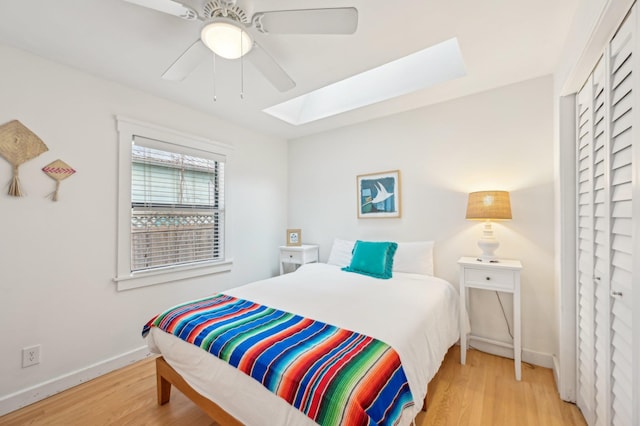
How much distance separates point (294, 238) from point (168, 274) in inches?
60.2

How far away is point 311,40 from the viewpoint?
5.60ft

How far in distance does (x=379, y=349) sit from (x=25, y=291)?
2416mm

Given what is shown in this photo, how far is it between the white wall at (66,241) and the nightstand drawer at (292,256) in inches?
52.9

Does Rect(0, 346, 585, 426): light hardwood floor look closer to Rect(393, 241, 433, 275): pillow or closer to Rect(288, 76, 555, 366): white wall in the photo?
Rect(288, 76, 555, 366): white wall

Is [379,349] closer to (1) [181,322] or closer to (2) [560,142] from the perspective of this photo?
(1) [181,322]

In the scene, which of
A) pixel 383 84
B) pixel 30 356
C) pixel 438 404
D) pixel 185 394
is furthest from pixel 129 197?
pixel 438 404

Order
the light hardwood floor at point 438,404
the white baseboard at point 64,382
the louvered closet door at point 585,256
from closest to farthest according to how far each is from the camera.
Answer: the louvered closet door at point 585,256 < the light hardwood floor at point 438,404 < the white baseboard at point 64,382

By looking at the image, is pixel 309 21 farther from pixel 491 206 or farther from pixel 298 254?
pixel 298 254

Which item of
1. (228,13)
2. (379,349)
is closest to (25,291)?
(228,13)

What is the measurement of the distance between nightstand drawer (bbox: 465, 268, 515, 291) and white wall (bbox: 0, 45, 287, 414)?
2.78 meters

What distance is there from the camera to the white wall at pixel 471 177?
7.11 ft

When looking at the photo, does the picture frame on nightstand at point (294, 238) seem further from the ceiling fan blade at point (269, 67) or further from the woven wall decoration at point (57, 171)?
the woven wall decoration at point (57, 171)

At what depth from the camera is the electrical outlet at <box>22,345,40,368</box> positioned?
179 centimetres

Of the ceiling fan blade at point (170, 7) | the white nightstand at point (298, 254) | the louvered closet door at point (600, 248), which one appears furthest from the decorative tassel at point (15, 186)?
the louvered closet door at point (600, 248)
